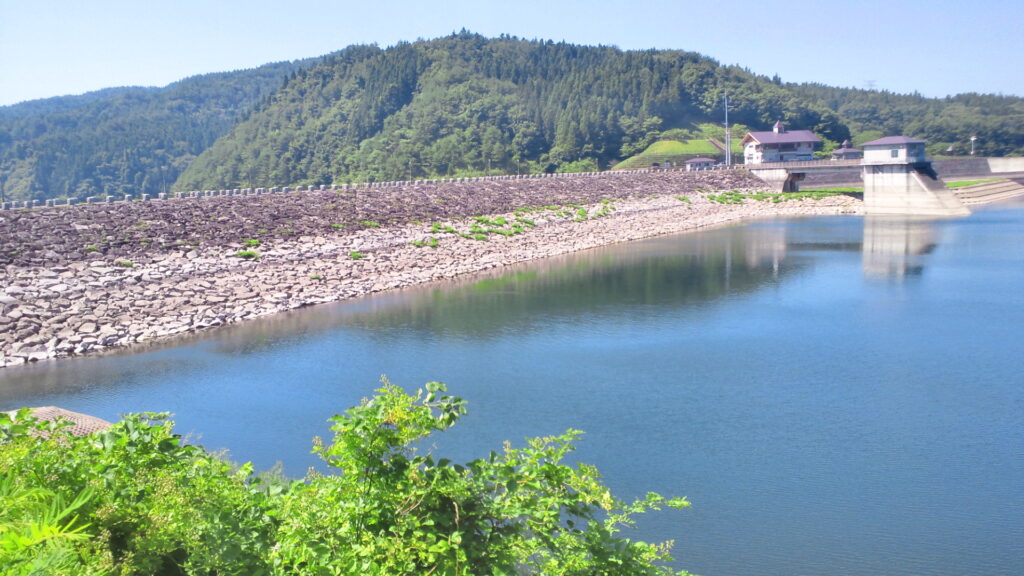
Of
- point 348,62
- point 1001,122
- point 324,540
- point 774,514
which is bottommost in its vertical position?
point 774,514

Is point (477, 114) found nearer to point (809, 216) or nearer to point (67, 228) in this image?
point (809, 216)

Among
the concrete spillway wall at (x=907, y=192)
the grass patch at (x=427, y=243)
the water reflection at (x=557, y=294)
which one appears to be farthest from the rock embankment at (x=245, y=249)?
the concrete spillway wall at (x=907, y=192)

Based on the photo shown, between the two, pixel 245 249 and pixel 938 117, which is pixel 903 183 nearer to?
pixel 245 249

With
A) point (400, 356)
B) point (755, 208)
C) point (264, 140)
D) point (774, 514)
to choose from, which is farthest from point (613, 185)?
point (264, 140)

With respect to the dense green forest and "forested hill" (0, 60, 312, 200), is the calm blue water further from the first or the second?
"forested hill" (0, 60, 312, 200)

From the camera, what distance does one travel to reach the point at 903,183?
52.4 meters

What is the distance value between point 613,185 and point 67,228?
118 ft

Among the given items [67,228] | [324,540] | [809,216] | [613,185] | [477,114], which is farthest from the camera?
[477,114]

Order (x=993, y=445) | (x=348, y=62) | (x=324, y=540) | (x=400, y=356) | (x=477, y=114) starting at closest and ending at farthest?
(x=324, y=540), (x=993, y=445), (x=400, y=356), (x=477, y=114), (x=348, y=62)

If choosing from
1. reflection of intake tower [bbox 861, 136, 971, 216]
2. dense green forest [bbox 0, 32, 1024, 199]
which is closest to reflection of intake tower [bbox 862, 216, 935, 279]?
reflection of intake tower [bbox 861, 136, 971, 216]

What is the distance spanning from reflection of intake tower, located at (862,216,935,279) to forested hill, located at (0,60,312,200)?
8026 centimetres

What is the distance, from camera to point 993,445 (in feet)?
40.7

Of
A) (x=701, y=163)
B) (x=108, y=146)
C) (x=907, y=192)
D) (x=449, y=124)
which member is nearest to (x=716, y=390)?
(x=907, y=192)

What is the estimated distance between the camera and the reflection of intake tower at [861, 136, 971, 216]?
168ft
